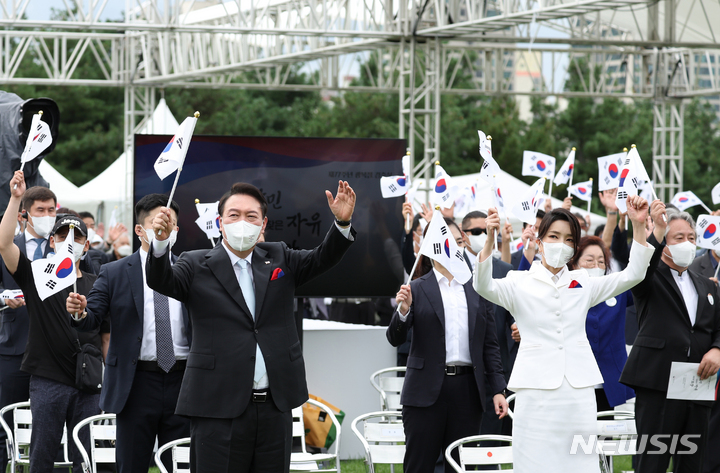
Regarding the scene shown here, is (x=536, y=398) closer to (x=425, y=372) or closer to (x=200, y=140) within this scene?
(x=425, y=372)

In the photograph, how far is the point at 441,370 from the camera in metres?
6.14

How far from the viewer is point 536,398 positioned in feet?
16.1

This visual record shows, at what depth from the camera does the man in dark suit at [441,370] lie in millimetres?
6098

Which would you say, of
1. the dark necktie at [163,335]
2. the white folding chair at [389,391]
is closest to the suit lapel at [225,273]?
the dark necktie at [163,335]

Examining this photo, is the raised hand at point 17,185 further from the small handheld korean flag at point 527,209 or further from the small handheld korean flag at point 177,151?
the small handheld korean flag at point 527,209

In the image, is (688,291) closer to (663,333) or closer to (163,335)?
(663,333)

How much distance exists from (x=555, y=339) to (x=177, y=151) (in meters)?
2.14

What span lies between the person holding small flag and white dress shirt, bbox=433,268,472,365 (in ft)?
7.56

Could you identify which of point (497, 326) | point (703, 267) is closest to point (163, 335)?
point (497, 326)

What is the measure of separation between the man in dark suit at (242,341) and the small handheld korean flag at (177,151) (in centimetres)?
43

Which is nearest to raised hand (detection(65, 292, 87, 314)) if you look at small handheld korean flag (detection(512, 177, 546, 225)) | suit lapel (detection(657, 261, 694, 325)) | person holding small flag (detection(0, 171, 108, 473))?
person holding small flag (detection(0, 171, 108, 473))

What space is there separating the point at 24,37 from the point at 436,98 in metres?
11.4

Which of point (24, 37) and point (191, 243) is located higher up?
point (24, 37)

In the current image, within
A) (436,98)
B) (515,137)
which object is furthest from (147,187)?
(515,137)
